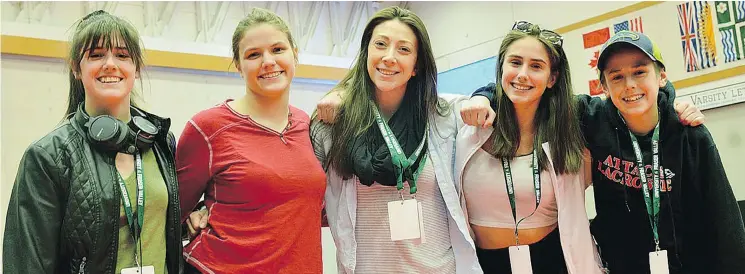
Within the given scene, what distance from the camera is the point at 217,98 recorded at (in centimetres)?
557


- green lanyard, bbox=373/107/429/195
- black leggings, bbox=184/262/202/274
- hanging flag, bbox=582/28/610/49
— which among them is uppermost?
hanging flag, bbox=582/28/610/49

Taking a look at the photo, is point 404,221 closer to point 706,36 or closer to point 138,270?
point 138,270

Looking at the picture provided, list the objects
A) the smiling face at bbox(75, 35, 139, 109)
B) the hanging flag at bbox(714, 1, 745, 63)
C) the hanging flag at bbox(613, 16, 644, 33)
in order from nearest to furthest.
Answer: the smiling face at bbox(75, 35, 139, 109) → the hanging flag at bbox(714, 1, 745, 63) → the hanging flag at bbox(613, 16, 644, 33)

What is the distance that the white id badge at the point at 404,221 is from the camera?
252 centimetres

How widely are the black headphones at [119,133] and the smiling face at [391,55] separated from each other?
96 cm

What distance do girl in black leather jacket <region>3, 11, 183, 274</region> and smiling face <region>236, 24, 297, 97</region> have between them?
15.4 inches

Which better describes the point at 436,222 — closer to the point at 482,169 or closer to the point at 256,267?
the point at 482,169

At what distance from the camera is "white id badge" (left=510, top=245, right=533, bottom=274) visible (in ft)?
8.82

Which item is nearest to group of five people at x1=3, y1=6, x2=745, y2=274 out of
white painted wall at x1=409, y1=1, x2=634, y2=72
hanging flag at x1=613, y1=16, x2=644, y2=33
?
hanging flag at x1=613, y1=16, x2=644, y2=33

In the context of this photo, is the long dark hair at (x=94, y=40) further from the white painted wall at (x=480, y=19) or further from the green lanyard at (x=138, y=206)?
the white painted wall at (x=480, y=19)

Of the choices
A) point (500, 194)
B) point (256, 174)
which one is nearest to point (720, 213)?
point (500, 194)

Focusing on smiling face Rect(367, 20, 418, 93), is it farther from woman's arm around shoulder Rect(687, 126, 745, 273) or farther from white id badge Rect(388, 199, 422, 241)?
woman's arm around shoulder Rect(687, 126, 745, 273)

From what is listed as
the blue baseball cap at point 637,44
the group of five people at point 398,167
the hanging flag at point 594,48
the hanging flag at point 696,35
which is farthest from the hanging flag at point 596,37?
the blue baseball cap at point 637,44

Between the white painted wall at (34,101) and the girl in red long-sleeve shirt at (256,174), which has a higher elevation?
the white painted wall at (34,101)
